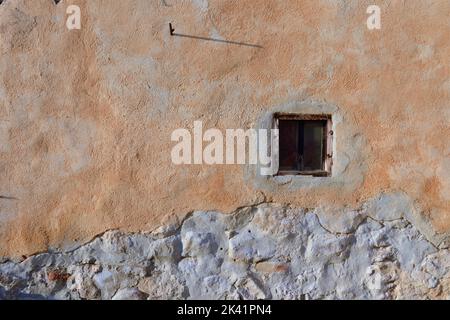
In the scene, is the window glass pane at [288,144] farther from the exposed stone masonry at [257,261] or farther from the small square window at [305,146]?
the exposed stone masonry at [257,261]

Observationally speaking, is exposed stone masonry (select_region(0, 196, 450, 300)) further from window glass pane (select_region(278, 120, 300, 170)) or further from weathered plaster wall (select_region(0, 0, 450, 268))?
window glass pane (select_region(278, 120, 300, 170))

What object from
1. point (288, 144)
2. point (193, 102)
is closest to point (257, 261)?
point (288, 144)

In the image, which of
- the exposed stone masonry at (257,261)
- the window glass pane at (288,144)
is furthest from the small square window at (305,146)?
the exposed stone masonry at (257,261)

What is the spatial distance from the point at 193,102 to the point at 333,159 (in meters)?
1.00

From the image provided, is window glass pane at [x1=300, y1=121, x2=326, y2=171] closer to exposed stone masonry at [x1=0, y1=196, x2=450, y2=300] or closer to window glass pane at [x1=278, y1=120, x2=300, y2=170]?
window glass pane at [x1=278, y1=120, x2=300, y2=170]

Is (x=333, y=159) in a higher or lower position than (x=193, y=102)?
lower

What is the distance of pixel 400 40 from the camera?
4.79 meters

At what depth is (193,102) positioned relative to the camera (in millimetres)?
4754

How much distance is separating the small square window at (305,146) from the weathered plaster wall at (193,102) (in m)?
0.10

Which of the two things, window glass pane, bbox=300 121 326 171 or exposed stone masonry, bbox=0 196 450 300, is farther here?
window glass pane, bbox=300 121 326 171

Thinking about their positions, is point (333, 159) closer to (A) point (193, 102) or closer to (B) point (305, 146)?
(B) point (305, 146)

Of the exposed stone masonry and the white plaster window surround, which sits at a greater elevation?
the white plaster window surround

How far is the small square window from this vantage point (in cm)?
482

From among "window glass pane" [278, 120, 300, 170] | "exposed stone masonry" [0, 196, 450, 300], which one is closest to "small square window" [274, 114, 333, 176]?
"window glass pane" [278, 120, 300, 170]
